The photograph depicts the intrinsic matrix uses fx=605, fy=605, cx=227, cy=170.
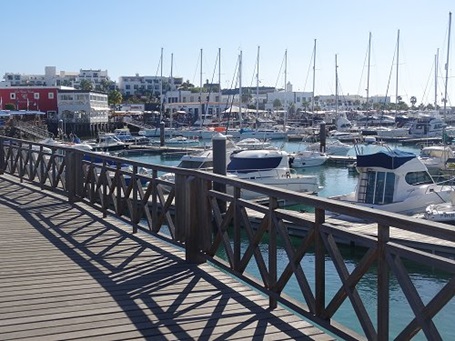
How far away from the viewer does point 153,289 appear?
5.82 m

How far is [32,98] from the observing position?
244 feet

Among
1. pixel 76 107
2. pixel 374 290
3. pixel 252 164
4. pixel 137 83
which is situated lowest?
pixel 374 290

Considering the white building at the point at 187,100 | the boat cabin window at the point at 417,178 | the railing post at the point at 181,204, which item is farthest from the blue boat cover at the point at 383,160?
the white building at the point at 187,100

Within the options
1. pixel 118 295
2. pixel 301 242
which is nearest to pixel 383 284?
pixel 301 242

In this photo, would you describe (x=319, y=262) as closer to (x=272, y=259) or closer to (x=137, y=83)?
(x=272, y=259)

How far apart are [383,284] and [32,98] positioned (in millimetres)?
75364

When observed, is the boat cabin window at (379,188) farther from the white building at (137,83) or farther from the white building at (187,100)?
the white building at (137,83)

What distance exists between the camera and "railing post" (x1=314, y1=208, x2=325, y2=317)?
4508 mm

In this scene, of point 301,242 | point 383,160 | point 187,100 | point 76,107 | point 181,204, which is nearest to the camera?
point 301,242

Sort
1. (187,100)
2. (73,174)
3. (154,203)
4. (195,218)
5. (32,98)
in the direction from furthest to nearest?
(187,100)
(32,98)
(73,174)
(154,203)
(195,218)

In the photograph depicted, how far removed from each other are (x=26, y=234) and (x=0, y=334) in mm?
4162

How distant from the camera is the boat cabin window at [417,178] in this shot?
21.0m

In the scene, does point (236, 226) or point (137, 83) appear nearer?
point (236, 226)

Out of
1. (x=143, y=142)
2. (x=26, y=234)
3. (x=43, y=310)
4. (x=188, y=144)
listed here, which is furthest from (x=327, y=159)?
(x=43, y=310)
